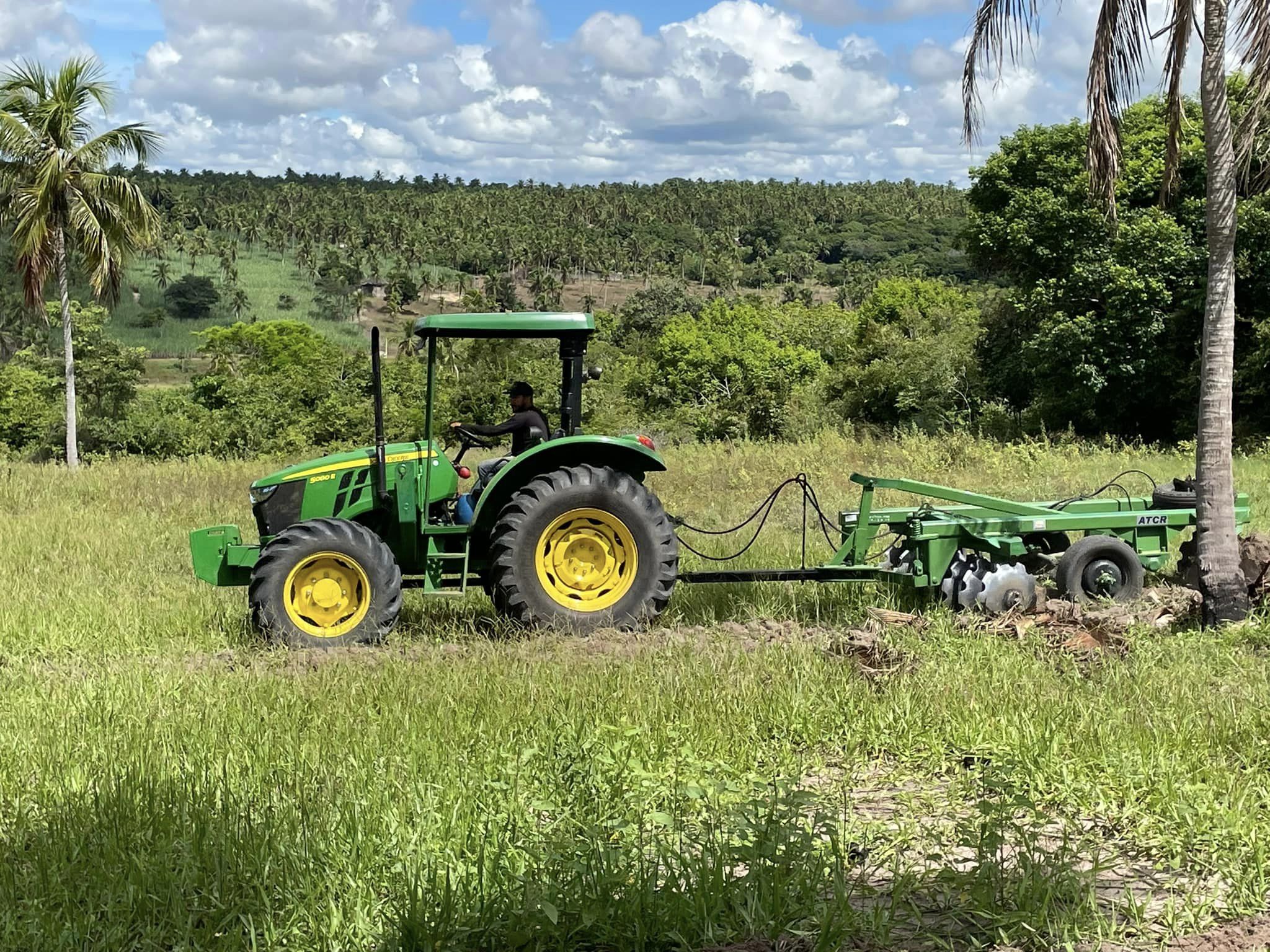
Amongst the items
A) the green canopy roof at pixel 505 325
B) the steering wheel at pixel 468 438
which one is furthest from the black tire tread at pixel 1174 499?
the steering wheel at pixel 468 438

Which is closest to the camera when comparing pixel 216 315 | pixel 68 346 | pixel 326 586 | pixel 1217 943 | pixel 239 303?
pixel 1217 943

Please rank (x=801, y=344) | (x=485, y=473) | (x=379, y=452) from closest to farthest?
1. (x=379, y=452)
2. (x=485, y=473)
3. (x=801, y=344)

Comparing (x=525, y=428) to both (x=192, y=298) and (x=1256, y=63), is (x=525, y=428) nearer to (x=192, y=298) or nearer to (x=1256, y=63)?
(x=1256, y=63)

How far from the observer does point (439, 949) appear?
3.42 meters

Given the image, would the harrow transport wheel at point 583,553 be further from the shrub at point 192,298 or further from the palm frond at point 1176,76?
the shrub at point 192,298

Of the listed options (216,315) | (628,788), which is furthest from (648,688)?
(216,315)

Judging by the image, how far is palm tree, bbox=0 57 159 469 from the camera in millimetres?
23719

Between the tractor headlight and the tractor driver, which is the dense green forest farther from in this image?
the tractor headlight

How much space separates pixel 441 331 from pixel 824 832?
4.61m

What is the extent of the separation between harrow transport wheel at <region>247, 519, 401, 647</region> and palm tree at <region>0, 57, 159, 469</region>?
19.3 m

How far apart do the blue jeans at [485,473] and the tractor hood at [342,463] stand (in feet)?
1.27

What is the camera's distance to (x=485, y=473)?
831cm

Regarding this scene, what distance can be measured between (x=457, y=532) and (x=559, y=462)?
887 mm

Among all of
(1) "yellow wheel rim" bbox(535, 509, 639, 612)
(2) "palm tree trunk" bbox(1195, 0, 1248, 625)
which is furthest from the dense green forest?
(1) "yellow wheel rim" bbox(535, 509, 639, 612)
